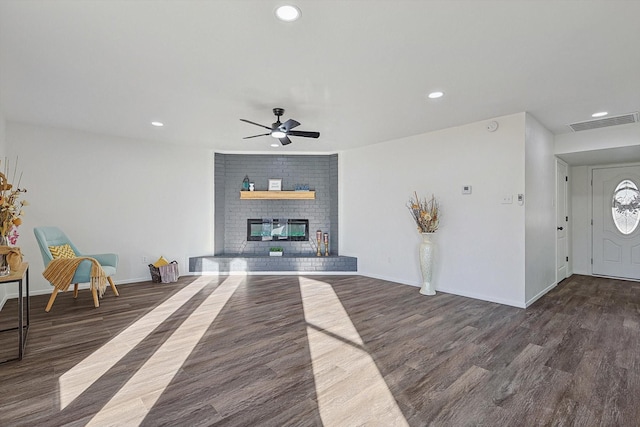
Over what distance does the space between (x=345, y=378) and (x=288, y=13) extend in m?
2.48

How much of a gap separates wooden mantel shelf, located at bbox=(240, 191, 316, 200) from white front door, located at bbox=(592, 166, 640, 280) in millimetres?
5315

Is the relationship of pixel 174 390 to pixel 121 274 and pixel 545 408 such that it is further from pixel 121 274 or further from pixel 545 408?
pixel 121 274

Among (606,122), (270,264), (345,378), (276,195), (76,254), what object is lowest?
(345,378)

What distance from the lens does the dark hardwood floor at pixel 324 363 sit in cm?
183

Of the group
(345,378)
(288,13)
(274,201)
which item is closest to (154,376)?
(345,378)

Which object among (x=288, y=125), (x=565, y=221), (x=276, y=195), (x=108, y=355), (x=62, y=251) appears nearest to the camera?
(x=108, y=355)

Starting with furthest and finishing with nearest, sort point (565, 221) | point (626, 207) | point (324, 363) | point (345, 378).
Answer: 1. point (565, 221)
2. point (626, 207)
3. point (324, 363)
4. point (345, 378)

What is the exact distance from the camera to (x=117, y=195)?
5.12 meters

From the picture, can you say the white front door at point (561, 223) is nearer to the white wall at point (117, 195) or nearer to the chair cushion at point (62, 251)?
the white wall at point (117, 195)

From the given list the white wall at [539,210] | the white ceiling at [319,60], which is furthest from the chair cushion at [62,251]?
the white wall at [539,210]

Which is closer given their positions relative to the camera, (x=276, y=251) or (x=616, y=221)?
(x=616, y=221)

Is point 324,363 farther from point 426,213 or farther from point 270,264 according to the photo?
point 270,264

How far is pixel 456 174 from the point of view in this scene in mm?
4469

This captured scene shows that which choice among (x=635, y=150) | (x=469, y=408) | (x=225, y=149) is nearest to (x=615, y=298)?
(x=635, y=150)
